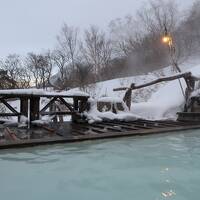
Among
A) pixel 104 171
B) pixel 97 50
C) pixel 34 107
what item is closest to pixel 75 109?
pixel 34 107

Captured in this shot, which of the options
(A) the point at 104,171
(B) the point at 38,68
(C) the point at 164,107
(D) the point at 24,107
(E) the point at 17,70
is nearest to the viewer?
(A) the point at 104,171

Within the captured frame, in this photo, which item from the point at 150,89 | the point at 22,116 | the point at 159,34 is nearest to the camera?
the point at 22,116

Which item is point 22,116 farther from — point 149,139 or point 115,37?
point 115,37

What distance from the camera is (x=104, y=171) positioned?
4535 millimetres

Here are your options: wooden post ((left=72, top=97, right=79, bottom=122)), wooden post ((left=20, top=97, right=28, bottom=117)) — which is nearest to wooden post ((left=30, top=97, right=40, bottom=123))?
wooden post ((left=20, top=97, right=28, bottom=117))

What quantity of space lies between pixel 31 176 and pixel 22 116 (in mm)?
4877

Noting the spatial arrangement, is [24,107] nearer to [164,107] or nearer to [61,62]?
[164,107]

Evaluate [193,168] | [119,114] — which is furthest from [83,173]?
[119,114]

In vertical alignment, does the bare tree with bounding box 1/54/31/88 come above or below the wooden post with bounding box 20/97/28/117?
above

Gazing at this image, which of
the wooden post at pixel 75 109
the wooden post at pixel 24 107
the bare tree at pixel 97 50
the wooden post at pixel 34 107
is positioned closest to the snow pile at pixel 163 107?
the wooden post at pixel 75 109

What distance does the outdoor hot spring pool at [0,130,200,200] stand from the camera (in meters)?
3.59

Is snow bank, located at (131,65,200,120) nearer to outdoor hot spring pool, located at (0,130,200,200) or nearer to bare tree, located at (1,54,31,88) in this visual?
outdoor hot spring pool, located at (0,130,200,200)

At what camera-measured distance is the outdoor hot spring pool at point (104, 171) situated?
3588 mm

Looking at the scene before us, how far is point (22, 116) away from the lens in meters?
8.95
